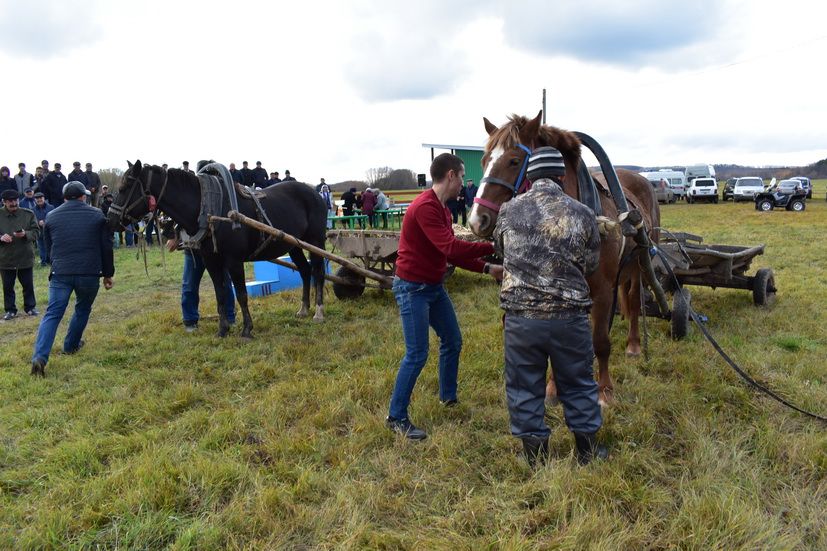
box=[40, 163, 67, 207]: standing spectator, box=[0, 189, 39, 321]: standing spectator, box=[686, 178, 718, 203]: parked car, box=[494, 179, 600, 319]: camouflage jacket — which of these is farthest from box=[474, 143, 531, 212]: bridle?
box=[686, 178, 718, 203]: parked car

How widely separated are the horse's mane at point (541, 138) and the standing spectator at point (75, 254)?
4.12 metres

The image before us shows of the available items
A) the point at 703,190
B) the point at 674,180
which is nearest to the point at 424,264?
the point at 703,190

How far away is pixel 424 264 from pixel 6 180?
1366cm

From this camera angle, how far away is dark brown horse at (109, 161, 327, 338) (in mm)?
5664

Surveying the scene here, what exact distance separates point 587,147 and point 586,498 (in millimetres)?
2333

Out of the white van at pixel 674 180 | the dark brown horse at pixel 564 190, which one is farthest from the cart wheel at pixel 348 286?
the white van at pixel 674 180

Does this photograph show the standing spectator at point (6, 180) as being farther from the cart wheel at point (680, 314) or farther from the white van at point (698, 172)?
the white van at point (698, 172)

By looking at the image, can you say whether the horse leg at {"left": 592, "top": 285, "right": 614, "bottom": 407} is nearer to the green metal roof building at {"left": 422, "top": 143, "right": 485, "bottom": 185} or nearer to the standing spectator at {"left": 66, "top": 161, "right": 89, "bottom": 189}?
→ the standing spectator at {"left": 66, "top": 161, "right": 89, "bottom": 189}

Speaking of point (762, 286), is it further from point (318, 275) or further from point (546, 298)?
point (318, 275)

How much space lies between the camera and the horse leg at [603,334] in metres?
3.55

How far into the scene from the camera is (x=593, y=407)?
9.33 feet

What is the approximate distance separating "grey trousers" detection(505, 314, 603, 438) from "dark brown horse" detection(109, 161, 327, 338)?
13.3 ft

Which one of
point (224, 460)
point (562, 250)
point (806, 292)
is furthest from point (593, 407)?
point (806, 292)

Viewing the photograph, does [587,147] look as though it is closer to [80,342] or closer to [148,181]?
[148,181]
